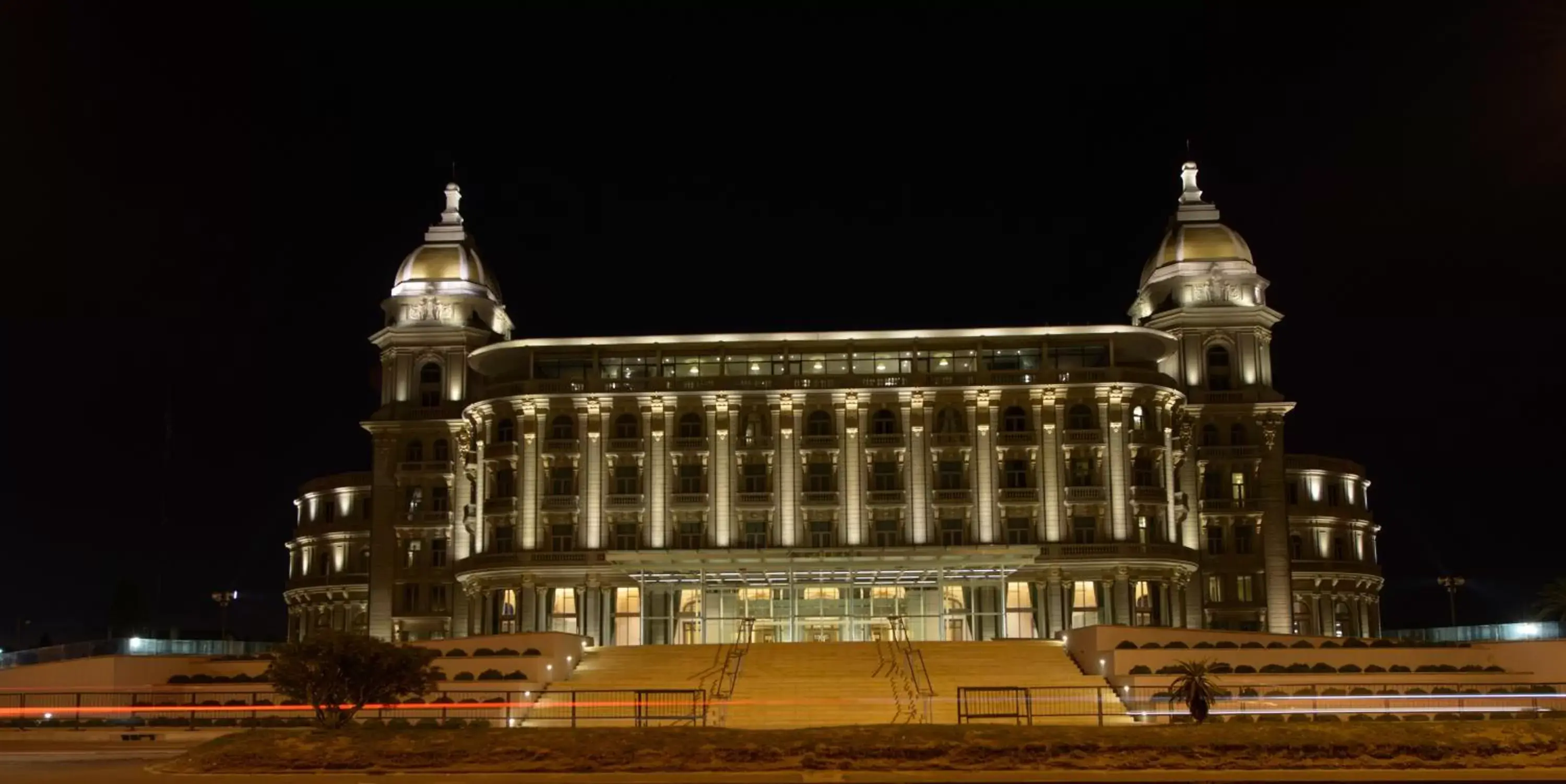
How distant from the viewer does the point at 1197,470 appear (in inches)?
3939

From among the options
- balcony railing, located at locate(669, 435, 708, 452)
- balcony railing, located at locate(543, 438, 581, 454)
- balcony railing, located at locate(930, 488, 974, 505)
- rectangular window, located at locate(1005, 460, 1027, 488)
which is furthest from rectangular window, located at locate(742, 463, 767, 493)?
rectangular window, located at locate(1005, 460, 1027, 488)

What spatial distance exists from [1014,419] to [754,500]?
1527 centimetres

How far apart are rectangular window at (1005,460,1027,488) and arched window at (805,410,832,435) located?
10.2 metres

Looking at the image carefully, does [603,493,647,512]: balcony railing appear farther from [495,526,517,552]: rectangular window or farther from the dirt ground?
the dirt ground

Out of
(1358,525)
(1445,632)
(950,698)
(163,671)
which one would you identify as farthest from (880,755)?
(1358,525)

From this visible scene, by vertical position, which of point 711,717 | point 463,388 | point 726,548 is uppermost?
point 463,388

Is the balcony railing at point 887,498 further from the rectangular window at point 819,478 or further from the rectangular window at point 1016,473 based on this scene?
the rectangular window at point 1016,473

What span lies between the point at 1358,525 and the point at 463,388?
58338mm

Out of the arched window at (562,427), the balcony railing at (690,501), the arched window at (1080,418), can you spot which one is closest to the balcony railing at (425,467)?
the arched window at (562,427)

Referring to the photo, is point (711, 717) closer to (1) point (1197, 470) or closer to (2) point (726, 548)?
(2) point (726, 548)

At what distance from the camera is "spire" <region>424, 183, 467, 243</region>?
4360 inches

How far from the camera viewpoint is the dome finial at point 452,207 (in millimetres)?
112312

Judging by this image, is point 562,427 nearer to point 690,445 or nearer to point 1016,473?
point 690,445

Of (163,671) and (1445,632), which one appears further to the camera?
(1445,632)
